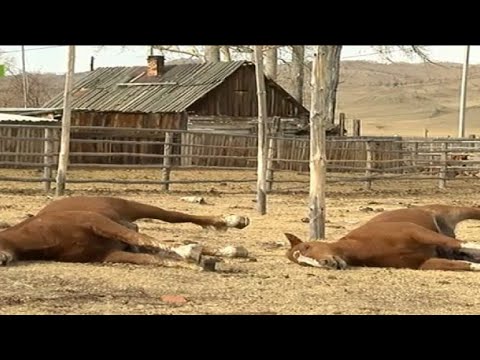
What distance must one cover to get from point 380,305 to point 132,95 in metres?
27.9

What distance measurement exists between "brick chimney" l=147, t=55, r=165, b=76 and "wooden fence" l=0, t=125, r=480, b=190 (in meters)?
5.95

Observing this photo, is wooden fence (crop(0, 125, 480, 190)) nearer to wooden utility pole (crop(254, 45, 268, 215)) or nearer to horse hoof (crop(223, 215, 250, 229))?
wooden utility pole (crop(254, 45, 268, 215))

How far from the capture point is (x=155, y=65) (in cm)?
3422

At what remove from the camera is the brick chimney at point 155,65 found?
34.2 meters

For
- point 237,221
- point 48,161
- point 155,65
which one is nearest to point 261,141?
point 237,221

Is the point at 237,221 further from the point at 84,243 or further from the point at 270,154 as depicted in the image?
the point at 270,154

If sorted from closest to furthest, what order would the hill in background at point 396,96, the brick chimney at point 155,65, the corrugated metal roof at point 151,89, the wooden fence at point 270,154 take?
1. the wooden fence at point 270,154
2. the corrugated metal roof at point 151,89
3. the brick chimney at point 155,65
4. the hill in background at point 396,96

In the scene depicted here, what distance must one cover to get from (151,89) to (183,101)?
2.95 metres

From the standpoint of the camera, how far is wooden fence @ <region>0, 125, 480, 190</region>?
17.7m

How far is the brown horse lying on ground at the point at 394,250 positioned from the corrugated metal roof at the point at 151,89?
22.7m

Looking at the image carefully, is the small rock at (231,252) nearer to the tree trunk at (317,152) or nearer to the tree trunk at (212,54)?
the tree trunk at (317,152)

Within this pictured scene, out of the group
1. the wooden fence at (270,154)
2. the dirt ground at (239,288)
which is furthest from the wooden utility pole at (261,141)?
the wooden fence at (270,154)

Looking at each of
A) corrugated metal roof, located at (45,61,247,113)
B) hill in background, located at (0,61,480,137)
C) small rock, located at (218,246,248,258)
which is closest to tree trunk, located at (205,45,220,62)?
corrugated metal roof, located at (45,61,247,113)
